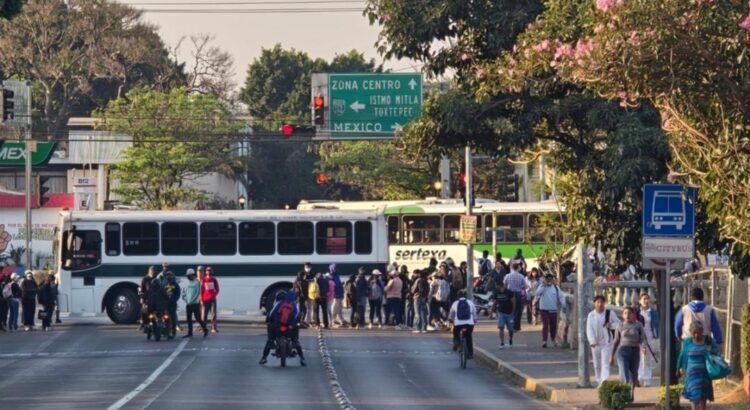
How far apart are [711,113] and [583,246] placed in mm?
8845

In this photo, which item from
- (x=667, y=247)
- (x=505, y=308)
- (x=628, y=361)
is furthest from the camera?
(x=505, y=308)

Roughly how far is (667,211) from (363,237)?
82.0 feet

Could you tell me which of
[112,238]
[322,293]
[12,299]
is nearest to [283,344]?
[322,293]

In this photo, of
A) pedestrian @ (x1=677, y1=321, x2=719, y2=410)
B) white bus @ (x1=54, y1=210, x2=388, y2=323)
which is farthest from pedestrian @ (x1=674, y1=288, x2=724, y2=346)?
white bus @ (x1=54, y1=210, x2=388, y2=323)

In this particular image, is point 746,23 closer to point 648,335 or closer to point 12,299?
point 648,335

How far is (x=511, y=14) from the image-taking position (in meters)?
24.6

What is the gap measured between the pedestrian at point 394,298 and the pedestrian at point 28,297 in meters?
9.70

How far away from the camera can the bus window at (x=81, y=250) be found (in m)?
41.1

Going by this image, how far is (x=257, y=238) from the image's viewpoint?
4222cm

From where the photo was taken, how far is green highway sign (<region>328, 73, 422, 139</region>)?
41000 mm

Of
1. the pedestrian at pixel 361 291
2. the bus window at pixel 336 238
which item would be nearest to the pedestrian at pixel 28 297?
the bus window at pixel 336 238

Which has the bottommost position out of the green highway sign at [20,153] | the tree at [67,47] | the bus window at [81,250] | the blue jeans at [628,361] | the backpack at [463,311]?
the blue jeans at [628,361]

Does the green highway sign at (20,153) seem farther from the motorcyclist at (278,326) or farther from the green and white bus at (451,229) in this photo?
the motorcyclist at (278,326)

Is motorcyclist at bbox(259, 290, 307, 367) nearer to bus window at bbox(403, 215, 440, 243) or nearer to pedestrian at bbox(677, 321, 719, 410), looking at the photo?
pedestrian at bbox(677, 321, 719, 410)
